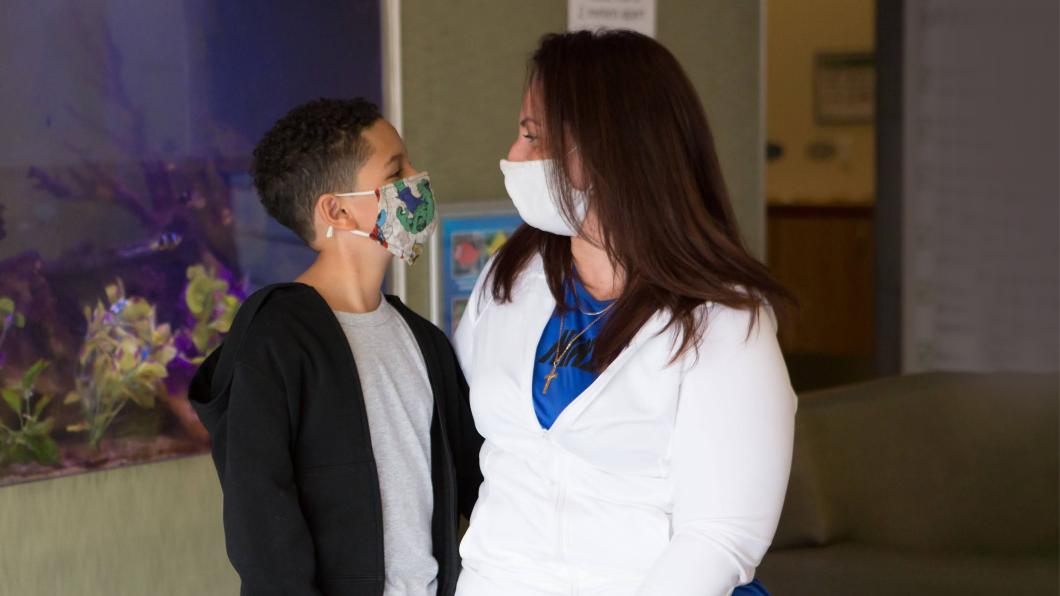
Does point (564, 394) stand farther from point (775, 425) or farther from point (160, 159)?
point (160, 159)

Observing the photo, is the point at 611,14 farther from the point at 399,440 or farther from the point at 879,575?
the point at 399,440

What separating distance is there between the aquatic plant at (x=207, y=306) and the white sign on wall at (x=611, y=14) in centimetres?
128

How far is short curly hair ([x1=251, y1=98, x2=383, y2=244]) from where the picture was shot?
1882 mm

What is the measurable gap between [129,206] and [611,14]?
1.59 m

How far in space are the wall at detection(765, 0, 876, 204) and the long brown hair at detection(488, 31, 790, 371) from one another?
20.5 feet

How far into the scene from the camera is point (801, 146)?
26.9ft

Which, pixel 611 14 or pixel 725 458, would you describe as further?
pixel 611 14

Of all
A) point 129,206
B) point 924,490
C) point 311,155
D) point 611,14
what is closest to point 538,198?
point 311,155

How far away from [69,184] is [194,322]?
40 cm

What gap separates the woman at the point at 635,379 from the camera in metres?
1.64

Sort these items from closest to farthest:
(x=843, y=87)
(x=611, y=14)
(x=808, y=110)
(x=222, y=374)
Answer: (x=222, y=374)
(x=611, y=14)
(x=843, y=87)
(x=808, y=110)

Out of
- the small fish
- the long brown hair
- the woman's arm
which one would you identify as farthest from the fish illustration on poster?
the woman's arm

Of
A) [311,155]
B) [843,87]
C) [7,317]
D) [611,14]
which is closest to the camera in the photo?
[311,155]

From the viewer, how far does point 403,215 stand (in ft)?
6.31
